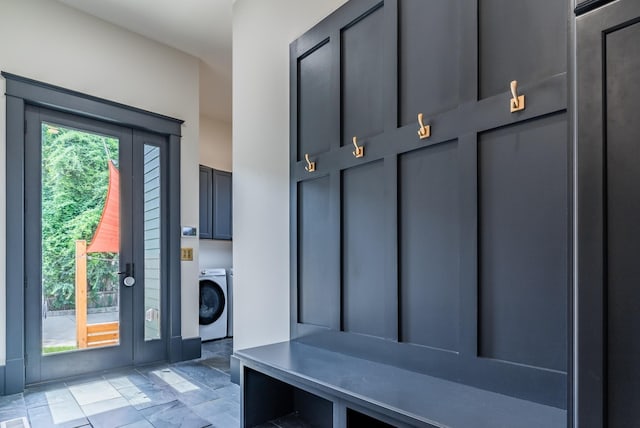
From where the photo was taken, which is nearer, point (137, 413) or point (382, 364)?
point (382, 364)

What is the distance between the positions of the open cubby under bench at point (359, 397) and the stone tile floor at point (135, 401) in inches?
14.9

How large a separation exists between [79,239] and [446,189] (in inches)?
119

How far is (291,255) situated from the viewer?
91.4 inches

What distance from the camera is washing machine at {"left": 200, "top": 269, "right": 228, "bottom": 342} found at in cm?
455

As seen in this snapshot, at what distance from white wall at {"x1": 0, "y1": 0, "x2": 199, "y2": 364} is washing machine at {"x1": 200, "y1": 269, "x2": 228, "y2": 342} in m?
0.80

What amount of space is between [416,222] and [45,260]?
295 cm

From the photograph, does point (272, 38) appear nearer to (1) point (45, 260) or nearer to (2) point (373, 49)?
(2) point (373, 49)

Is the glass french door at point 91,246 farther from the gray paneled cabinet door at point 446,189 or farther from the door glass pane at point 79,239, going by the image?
the gray paneled cabinet door at point 446,189

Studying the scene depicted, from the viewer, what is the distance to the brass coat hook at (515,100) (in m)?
1.28

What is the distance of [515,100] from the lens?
1287 mm

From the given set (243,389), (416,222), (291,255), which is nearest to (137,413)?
(243,389)

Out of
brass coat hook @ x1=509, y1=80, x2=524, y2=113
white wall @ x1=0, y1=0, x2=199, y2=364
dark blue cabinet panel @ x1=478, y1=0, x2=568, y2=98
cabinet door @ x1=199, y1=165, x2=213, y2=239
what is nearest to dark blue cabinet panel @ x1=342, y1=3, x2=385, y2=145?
dark blue cabinet panel @ x1=478, y1=0, x2=568, y2=98

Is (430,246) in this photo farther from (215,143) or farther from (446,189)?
(215,143)

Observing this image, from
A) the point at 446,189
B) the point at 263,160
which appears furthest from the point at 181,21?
the point at 446,189
